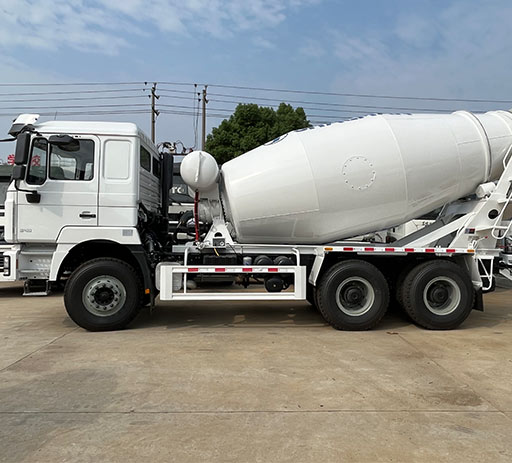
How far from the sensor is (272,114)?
20.2 meters

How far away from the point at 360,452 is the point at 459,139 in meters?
5.32

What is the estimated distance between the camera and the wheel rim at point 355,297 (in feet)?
21.8

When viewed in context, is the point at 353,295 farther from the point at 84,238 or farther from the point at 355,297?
the point at 84,238

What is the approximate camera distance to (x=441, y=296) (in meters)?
6.78

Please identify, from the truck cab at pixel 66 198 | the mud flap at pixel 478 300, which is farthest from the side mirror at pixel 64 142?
the mud flap at pixel 478 300

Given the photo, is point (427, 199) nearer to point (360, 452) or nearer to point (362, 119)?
point (362, 119)

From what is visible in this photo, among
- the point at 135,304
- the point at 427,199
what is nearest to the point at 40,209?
the point at 135,304

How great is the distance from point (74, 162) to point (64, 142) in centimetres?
35

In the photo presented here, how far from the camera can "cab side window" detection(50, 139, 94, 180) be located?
20.7ft

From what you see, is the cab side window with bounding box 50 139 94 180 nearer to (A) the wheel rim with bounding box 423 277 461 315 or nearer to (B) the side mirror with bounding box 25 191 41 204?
(B) the side mirror with bounding box 25 191 41 204

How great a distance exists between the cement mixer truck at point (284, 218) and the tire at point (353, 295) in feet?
0.07

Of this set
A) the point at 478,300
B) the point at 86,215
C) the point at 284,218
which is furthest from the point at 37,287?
the point at 478,300

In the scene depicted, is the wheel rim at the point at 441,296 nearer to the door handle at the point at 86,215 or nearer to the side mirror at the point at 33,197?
the door handle at the point at 86,215

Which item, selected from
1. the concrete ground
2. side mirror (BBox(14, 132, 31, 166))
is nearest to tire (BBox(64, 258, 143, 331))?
the concrete ground
